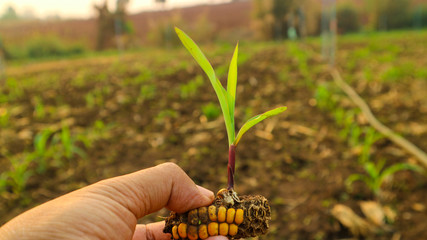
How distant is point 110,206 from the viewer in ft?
2.52

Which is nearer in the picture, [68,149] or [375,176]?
[375,176]

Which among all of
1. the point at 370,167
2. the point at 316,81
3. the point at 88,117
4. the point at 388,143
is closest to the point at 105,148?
the point at 88,117

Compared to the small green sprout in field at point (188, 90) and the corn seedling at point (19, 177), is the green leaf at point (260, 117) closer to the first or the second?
the corn seedling at point (19, 177)

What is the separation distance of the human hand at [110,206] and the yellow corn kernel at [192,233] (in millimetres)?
47

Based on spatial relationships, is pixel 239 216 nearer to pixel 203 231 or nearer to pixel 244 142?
pixel 203 231

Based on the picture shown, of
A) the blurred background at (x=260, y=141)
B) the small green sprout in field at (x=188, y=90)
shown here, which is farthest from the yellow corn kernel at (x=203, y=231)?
the small green sprout in field at (x=188, y=90)

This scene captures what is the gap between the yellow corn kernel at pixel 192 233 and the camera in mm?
832

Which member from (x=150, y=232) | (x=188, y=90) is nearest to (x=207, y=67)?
(x=150, y=232)

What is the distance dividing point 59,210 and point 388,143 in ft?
8.10

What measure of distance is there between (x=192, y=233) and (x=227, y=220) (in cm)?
10

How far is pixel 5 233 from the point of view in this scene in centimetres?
67

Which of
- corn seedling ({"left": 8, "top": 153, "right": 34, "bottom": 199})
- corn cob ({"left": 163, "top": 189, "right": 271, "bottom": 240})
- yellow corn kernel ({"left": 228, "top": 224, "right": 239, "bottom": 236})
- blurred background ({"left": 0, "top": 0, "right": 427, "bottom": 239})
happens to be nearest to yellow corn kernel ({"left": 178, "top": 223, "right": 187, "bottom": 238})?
corn cob ({"left": 163, "top": 189, "right": 271, "bottom": 240})

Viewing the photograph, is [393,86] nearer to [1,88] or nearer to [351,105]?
[351,105]

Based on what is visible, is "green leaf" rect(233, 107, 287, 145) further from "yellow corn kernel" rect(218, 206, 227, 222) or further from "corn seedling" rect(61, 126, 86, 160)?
"corn seedling" rect(61, 126, 86, 160)
